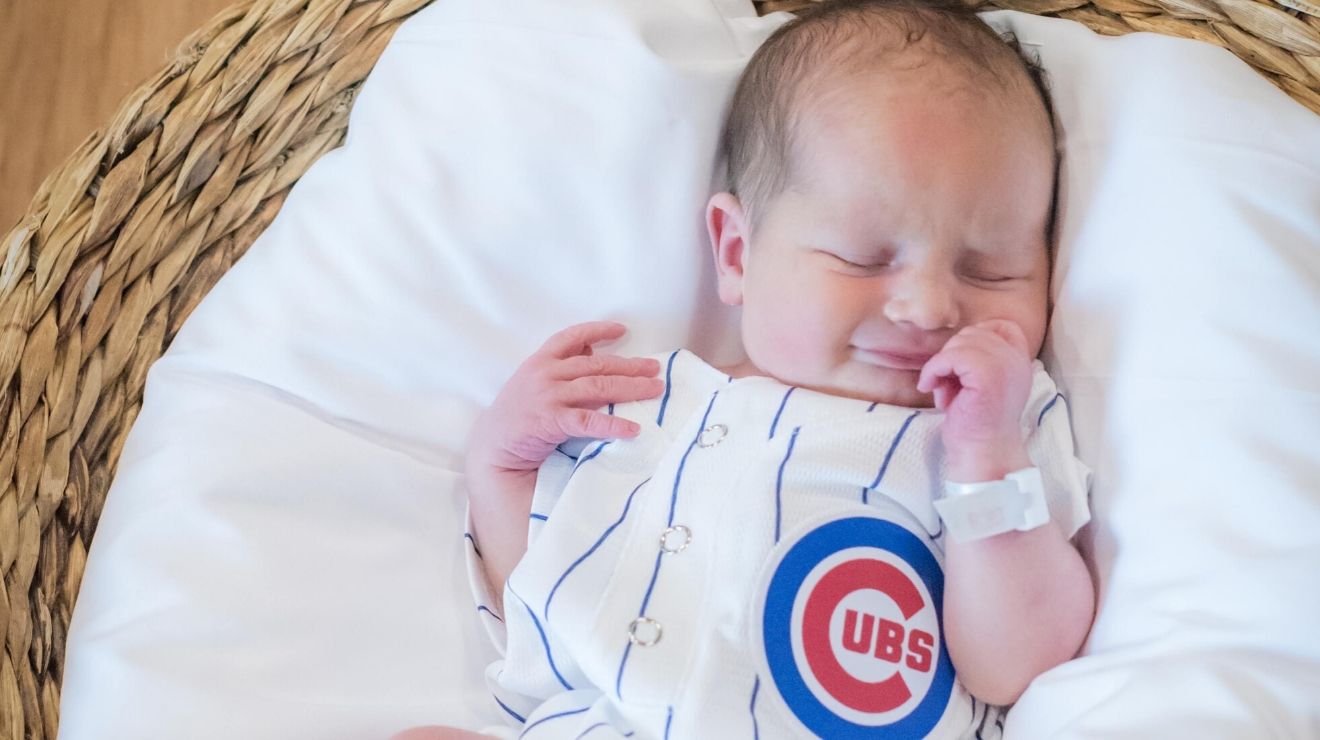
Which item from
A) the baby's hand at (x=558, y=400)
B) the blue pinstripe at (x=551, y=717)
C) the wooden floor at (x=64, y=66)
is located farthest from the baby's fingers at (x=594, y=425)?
the wooden floor at (x=64, y=66)

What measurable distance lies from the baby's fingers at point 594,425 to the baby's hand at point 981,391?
0.82 feet

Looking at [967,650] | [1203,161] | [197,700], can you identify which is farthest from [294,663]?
[1203,161]

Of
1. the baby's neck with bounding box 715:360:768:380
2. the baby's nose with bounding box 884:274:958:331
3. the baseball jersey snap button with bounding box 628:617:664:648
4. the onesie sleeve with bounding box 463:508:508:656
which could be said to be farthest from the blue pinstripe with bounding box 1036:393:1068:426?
the onesie sleeve with bounding box 463:508:508:656

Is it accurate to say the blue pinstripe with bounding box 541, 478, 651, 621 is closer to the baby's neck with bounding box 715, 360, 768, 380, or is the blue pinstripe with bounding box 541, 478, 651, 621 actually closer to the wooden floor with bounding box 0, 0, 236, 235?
the baby's neck with bounding box 715, 360, 768, 380

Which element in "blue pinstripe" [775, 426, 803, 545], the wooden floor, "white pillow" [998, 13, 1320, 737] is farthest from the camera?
the wooden floor

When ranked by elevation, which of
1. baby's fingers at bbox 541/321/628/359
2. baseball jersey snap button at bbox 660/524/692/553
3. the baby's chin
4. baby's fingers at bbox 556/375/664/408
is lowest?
baseball jersey snap button at bbox 660/524/692/553

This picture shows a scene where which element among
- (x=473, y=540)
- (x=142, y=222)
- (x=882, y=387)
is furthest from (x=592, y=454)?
(x=142, y=222)

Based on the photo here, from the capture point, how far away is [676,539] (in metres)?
0.88

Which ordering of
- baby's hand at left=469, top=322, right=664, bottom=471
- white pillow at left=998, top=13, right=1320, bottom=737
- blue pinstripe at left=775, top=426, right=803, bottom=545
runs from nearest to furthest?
white pillow at left=998, top=13, right=1320, bottom=737
blue pinstripe at left=775, top=426, right=803, bottom=545
baby's hand at left=469, top=322, right=664, bottom=471

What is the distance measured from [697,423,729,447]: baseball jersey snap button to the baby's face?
8 centimetres

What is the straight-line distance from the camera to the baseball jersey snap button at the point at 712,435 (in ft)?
2.97

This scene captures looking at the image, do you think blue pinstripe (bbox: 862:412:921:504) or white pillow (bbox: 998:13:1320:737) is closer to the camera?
white pillow (bbox: 998:13:1320:737)

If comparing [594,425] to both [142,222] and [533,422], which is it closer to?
[533,422]

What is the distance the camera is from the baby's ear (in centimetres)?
104
